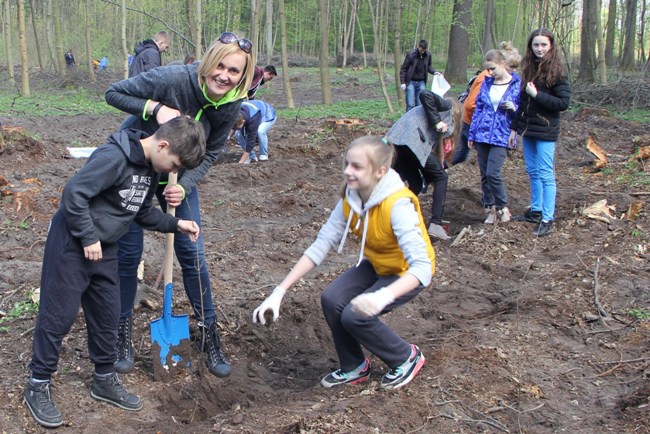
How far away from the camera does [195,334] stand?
14.0 ft

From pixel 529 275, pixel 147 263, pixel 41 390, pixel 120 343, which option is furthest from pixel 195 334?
pixel 529 275

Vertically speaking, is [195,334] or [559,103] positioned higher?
[559,103]

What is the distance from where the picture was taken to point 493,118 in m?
6.59

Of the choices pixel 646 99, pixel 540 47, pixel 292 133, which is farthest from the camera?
pixel 646 99

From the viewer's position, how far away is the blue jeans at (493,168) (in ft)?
22.0

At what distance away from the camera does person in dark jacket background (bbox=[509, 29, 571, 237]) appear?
20.4ft

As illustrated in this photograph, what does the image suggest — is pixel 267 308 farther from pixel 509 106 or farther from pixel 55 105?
pixel 55 105

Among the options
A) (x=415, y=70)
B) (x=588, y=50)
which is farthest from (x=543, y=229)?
(x=588, y=50)

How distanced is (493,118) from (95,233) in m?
4.58

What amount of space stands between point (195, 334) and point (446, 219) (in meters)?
4.04

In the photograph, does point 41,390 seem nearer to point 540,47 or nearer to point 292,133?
point 540,47

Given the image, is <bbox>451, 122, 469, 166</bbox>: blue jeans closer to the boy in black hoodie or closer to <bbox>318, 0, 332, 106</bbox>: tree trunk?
the boy in black hoodie

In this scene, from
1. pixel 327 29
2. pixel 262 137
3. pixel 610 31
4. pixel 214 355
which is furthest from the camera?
Result: pixel 610 31

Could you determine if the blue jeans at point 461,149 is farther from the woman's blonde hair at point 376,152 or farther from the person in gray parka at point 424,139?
the woman's blonde hair at point 376,152
